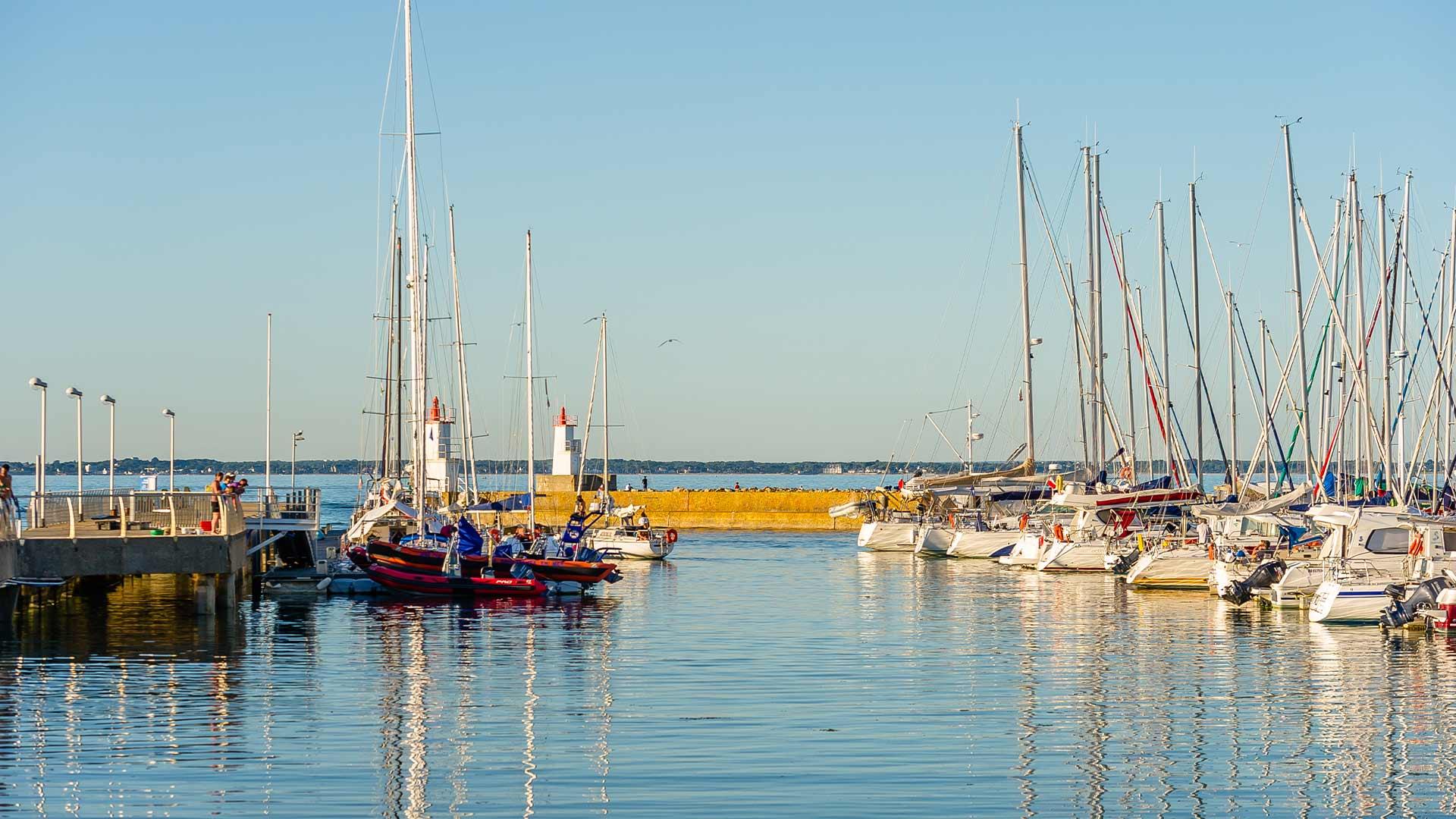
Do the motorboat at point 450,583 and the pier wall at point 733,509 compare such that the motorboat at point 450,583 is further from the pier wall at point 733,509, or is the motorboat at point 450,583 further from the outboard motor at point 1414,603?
the pier wall at point 733,509

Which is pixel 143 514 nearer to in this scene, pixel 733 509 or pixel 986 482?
pixel 986 482

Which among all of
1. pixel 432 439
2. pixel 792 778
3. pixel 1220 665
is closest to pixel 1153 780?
pixel 792 778

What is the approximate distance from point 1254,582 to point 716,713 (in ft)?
76.9

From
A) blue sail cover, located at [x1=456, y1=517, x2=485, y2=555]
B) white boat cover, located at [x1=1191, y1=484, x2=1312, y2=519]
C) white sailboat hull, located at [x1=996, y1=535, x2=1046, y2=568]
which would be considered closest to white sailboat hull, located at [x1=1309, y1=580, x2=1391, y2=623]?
white boat cover, located at [x1=1191, y1=484, x2=1312, y2=519]

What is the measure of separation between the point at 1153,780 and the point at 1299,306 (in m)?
35.6

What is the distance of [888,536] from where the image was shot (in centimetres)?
7644

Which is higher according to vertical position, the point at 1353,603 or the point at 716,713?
the point at 1353,603

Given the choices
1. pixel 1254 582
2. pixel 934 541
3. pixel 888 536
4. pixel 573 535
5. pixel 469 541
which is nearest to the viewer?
pixel 1254 582

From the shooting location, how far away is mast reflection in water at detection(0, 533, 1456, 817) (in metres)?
19.1

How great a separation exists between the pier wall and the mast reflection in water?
184ft

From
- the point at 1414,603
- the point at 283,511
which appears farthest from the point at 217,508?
the point at 1414,603

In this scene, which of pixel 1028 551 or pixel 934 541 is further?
pixel 934 541

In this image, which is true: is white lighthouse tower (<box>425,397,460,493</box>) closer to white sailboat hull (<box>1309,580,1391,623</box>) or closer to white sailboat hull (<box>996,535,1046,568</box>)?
white sailboat hull (<box>996,535,1046,568</box>)

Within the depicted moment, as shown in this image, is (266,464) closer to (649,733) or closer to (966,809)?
(649,733)
